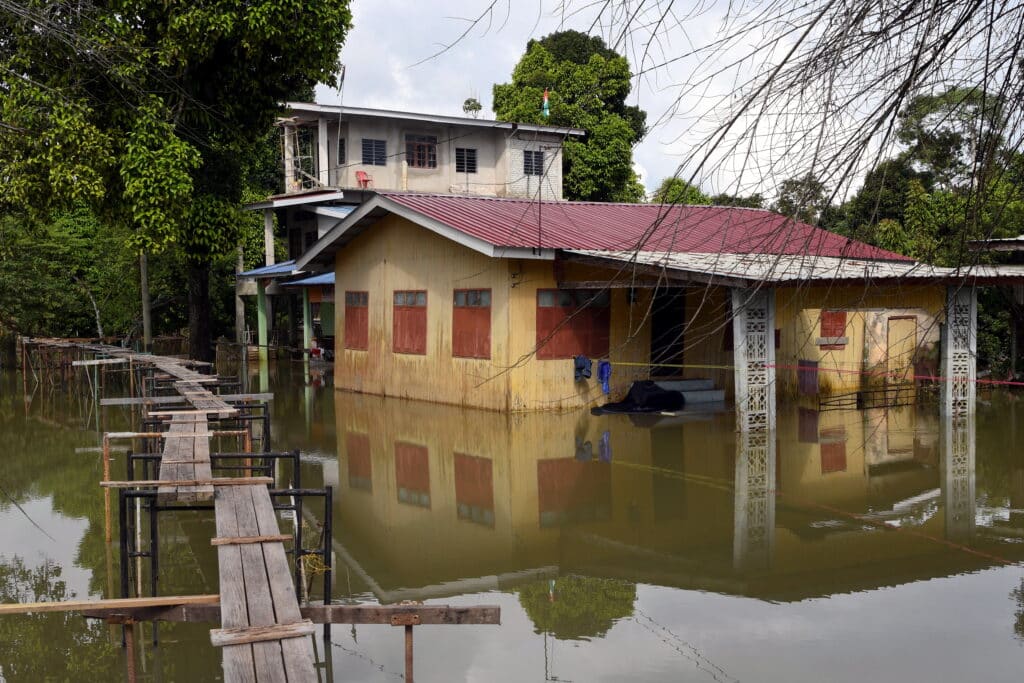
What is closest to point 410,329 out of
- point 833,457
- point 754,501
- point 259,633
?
point 833,457

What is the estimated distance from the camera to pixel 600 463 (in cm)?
1295

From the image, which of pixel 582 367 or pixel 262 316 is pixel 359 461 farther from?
pixel 262 316

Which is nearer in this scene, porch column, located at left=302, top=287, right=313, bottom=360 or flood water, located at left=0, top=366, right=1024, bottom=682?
flood water, located at left=0, top=366, right=1024, bottom=682

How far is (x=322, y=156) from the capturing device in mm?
29141

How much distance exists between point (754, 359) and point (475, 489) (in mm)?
4789

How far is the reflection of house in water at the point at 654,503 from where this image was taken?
8.37 m

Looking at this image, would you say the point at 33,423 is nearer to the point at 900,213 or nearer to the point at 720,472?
the point at 720,472

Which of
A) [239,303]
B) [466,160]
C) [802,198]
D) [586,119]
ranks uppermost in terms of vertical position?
[586,119]

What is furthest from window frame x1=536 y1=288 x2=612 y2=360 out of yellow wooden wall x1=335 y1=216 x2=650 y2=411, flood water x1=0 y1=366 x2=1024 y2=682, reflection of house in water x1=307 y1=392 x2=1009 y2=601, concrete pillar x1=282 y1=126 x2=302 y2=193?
concrete pillar x1=282 y1=126 x2=302 y2=193

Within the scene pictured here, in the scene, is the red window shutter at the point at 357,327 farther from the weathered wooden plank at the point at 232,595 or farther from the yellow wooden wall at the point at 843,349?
the weathered wooden plank at the point at 232,595

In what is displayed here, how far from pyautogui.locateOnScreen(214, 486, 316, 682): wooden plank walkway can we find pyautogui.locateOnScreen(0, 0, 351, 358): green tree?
11665mm

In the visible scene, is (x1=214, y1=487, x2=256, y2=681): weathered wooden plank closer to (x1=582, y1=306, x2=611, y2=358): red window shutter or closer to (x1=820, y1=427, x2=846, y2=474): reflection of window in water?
(x1=820, y1=427, x2=846, y2=474): reflection of window in water

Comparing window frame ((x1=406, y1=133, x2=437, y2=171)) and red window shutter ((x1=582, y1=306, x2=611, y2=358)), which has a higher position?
window frame ((x1=406, y1=133, x2=437, y2=171))

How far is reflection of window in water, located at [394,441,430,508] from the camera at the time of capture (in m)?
11.4
